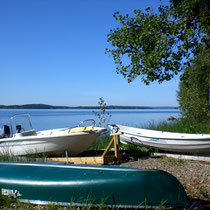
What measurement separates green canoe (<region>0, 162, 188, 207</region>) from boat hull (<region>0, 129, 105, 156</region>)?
4275mm

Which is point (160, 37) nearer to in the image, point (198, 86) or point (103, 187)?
point (103, 187)

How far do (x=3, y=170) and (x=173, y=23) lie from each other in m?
8.31

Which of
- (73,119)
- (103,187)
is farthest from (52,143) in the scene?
(73,119)

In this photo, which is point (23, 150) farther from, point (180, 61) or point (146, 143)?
point (180, 61)

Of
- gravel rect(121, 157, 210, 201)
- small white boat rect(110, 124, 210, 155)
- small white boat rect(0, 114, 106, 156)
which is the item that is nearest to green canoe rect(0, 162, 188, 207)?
gravel rect(121, 157, 210, 201)

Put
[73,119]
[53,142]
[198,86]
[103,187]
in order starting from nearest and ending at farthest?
1. [103,187]
2. [53,142]
3. [198,86]
4. [73,119]

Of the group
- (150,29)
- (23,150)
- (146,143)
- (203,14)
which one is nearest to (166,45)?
(150,29)

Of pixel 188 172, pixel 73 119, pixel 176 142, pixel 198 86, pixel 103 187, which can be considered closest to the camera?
pixel 103 187

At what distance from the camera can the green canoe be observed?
4027 mm

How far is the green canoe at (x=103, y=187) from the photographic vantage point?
4.03m

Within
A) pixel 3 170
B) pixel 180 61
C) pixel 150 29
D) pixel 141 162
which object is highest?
pixel 150 29

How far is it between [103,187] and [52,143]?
16.6ft

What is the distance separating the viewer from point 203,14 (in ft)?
33.4

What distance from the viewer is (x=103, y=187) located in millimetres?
4078
